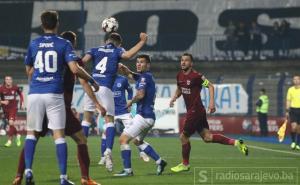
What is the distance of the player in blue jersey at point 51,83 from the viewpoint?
11.9 metres

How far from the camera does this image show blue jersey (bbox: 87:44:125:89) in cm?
1625

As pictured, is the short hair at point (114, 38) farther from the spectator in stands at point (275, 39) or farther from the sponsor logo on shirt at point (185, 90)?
the spectator in stands at point (275, 39)

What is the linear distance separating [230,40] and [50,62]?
3108 centimetres

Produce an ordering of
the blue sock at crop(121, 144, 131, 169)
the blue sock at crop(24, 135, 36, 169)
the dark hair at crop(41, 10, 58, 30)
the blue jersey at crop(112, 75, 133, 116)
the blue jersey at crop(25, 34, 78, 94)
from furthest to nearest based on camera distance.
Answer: the blue jersey at crop(112, 75, 133, 116)
the blue sock at crop(121, 144, 131, 169)
the blue sock at crop(24, 135, 36, 169)
the blue jersey at crop(25, 34, 78, 94)
the dark hair at crop(41, 10, 58, 30)

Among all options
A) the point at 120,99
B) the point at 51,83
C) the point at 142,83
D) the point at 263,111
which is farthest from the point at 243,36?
the point at 51,83

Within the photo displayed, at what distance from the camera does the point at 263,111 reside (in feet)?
123

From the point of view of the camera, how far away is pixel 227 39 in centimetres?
4266

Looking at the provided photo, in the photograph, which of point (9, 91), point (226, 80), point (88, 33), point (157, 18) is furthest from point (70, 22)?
point (9, 91)

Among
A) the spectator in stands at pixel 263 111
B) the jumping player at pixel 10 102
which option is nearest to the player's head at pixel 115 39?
the jumping player at pixel 10 102

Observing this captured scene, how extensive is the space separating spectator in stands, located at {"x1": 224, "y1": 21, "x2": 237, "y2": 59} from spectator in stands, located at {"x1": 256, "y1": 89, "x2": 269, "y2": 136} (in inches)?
214

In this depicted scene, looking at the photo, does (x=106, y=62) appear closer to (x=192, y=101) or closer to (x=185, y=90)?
(x=185, y=90)

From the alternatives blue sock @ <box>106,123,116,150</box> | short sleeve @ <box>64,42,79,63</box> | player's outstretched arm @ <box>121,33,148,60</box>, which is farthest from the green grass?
short sleeve @ <box>64,42,79,63</box>

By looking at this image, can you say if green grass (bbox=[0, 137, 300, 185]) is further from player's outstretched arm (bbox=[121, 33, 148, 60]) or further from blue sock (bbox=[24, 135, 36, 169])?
player's outstretched arm (bbox=[121, 33, 148, 60])

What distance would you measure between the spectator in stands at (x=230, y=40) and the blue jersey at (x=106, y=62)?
2660 cm
